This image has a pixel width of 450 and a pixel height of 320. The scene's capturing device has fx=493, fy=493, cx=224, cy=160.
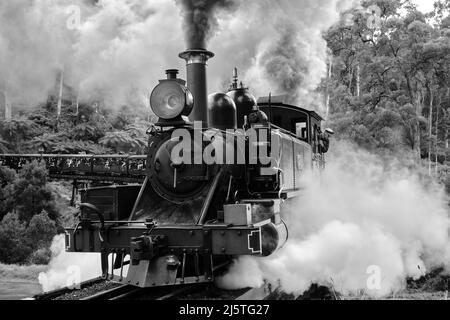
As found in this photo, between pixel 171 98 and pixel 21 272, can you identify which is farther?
pixel 21 272

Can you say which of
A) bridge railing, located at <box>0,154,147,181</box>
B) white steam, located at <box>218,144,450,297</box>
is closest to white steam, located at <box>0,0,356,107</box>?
white steam, located at <box>218,144,450,297</box>

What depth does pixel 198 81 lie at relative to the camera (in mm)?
6863

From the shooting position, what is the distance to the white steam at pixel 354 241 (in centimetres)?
705

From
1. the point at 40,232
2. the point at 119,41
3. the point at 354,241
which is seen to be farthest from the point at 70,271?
the point at 119,41

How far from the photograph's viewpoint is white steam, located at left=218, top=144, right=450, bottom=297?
23.1 feet

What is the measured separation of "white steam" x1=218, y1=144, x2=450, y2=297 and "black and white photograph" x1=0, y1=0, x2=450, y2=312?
31 mm

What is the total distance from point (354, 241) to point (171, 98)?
419 centimetres

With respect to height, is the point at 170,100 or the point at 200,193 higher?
the point at 170,100

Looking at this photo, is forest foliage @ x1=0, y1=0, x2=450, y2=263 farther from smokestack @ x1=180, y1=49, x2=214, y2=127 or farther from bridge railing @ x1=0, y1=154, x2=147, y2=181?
smokestack @ x1=180, y1=49, x2=214, y2=127

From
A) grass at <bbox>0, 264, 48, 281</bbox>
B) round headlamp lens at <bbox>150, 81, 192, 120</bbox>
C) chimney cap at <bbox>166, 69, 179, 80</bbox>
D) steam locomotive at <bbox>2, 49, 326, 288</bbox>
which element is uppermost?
chimney cap at <bbox>166, 69, 179, 80</bbox>

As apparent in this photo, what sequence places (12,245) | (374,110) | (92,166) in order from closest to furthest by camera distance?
(12,245) → (92,166) → (374,110)

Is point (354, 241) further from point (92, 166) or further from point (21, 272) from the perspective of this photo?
point (92, 166)

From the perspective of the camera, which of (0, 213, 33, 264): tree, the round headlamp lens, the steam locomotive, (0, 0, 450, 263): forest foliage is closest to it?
the steam locomotive

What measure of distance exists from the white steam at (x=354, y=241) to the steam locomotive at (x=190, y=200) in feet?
2.36
